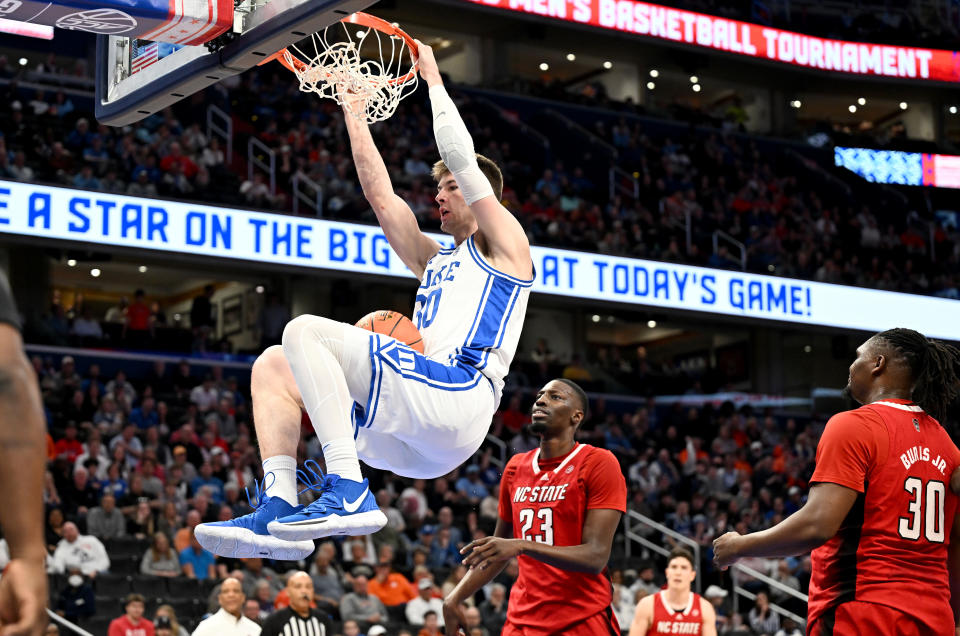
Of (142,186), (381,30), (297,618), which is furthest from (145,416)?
(381,30)

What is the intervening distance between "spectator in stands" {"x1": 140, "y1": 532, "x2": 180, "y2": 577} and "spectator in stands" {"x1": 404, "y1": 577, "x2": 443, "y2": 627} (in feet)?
8.09

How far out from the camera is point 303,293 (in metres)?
25.1

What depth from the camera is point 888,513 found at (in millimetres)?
4977

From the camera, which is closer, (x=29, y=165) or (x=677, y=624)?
(x=677, y=624)

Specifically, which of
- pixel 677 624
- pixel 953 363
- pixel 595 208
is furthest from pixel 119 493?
pixel 595 208

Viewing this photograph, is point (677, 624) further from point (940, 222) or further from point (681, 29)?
point (940, 222)

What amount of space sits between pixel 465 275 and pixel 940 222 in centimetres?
2957

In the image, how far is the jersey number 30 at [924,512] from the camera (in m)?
5.00

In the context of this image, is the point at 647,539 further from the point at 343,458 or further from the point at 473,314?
the point at 343,458

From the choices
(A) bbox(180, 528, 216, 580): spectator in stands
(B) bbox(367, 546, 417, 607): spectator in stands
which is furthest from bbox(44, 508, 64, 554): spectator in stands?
(B) bbox(367, 546, 417, 607): spectator in stands

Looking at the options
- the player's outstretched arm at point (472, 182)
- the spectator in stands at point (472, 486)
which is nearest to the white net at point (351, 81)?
the player's outstretched arm at point (472, 182)

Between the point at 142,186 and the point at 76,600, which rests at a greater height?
the point at 142,186

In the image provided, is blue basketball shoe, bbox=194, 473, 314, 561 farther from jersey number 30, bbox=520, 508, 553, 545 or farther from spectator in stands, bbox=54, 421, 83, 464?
spectator in stands, bbox=54, 421, 83, 464

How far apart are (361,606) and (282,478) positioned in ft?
27.7
